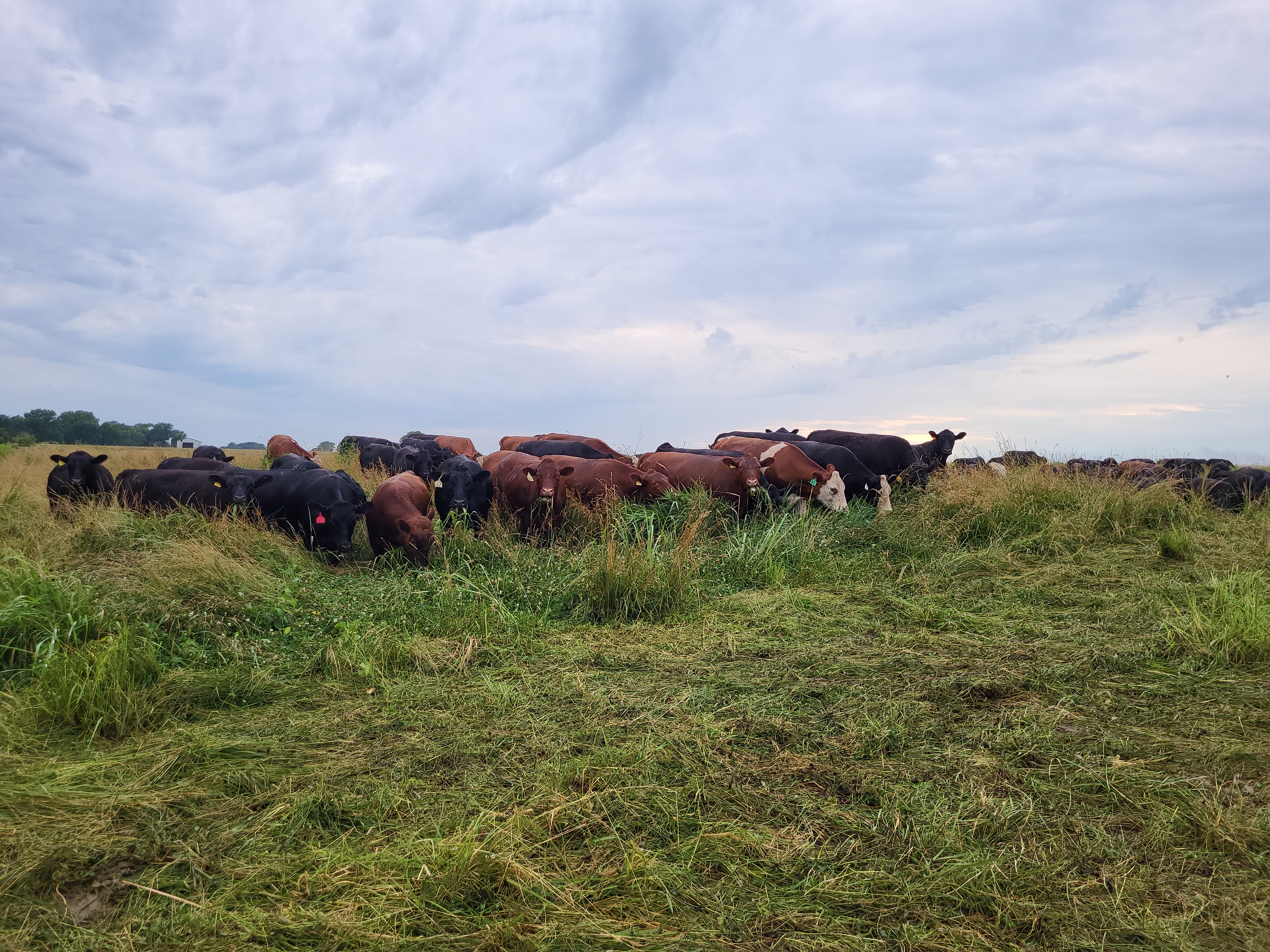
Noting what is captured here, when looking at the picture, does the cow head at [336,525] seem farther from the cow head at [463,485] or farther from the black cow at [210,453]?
the black cow at [210,453]

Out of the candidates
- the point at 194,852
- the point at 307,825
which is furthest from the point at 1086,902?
the point at 194,852

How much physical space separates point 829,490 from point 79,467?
12.5m

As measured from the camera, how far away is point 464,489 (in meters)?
10.9

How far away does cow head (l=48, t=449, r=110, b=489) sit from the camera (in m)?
13.0

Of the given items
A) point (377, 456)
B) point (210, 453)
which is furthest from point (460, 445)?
point (210, 453)

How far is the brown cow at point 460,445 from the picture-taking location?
81.2 ft

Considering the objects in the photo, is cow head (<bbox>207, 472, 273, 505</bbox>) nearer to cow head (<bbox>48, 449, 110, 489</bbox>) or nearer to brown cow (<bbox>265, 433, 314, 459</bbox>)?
cow head (<bbox>48, 449, 110, 489</bbox>)

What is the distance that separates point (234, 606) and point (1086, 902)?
20.3 ft

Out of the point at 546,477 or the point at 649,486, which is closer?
the point at 546,477

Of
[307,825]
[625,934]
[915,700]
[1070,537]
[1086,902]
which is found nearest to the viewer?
[625,934]

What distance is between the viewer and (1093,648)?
6293mm

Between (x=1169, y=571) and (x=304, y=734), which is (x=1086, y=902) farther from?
(x=1169, y=571)

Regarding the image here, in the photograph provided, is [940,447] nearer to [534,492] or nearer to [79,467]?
[534,492]

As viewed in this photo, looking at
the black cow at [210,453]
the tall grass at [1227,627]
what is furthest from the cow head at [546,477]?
the black cow at [210,453]
